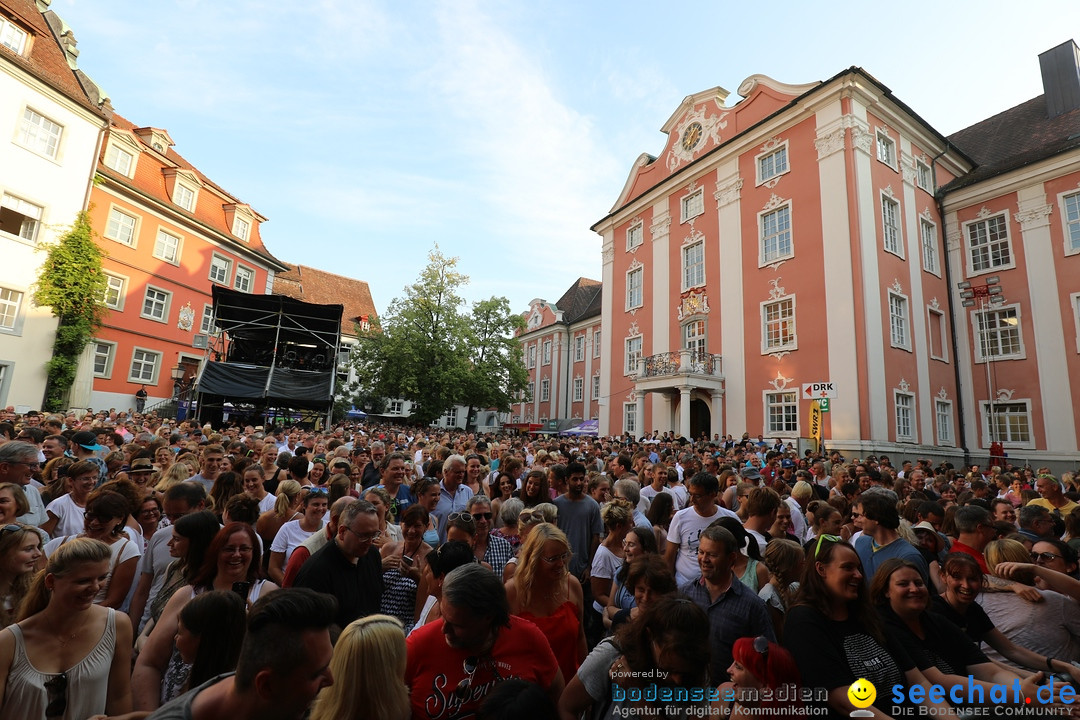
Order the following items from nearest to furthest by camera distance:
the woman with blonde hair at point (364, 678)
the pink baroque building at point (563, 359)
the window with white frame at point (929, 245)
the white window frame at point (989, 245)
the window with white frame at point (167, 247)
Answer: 1. the woman with blonde hair at point (364, 678)
2. the white window frame at point (989, 245)
3. the window with white frame at point (929, 245)
4. the window with white frame at point (167, 247)
5. the pink baroque building at point (563, 359)

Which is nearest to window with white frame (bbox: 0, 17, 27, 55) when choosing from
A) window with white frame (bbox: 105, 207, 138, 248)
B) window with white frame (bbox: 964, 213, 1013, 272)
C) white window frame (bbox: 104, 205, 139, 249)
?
white window frame (bbox: 104, 205, 139, 249)

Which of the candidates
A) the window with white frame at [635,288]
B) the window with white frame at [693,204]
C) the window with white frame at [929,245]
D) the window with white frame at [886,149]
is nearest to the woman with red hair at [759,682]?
the window with white frame at [886,149]

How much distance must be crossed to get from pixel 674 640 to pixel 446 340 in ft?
115

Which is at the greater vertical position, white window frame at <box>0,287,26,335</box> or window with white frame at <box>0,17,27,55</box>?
window with white frame at <box>0,17,27,55</box>

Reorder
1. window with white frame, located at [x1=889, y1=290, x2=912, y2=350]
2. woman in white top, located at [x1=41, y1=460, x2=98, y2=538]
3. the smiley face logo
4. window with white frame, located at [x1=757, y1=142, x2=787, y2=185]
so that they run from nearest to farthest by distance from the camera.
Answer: the smiley face logo
woman in white top, located at [x1=41, y1=460, x2=98, y2=538]
window with white frame, located at [x1=889, y1=290, x2=912, y2=350]
window with white frame, located at [x1=757, y1=142, x2=787, y2=185]

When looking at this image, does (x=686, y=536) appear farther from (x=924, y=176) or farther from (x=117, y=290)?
(x=117, y=290)

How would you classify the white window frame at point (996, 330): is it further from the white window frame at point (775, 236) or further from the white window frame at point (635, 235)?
the white window frame at point (635, 235)

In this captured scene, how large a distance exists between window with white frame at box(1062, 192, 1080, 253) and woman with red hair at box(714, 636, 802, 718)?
26288mm

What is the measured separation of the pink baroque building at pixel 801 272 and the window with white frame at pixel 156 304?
950 inches

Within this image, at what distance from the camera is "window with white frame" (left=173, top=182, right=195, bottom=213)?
1080 inches

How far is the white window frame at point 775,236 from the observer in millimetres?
21656

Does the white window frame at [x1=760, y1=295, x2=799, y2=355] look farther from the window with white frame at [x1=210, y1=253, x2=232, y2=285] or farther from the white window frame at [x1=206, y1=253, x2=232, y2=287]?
the window with white frame at [x1=210, y1=253, x2=232, y2=285]

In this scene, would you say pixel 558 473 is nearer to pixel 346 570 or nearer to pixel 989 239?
pixel 346 570

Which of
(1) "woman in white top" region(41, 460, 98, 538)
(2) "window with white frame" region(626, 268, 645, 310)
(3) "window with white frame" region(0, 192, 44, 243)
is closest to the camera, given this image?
(1) "woman in white top" region(41, 460, 98, 538)
